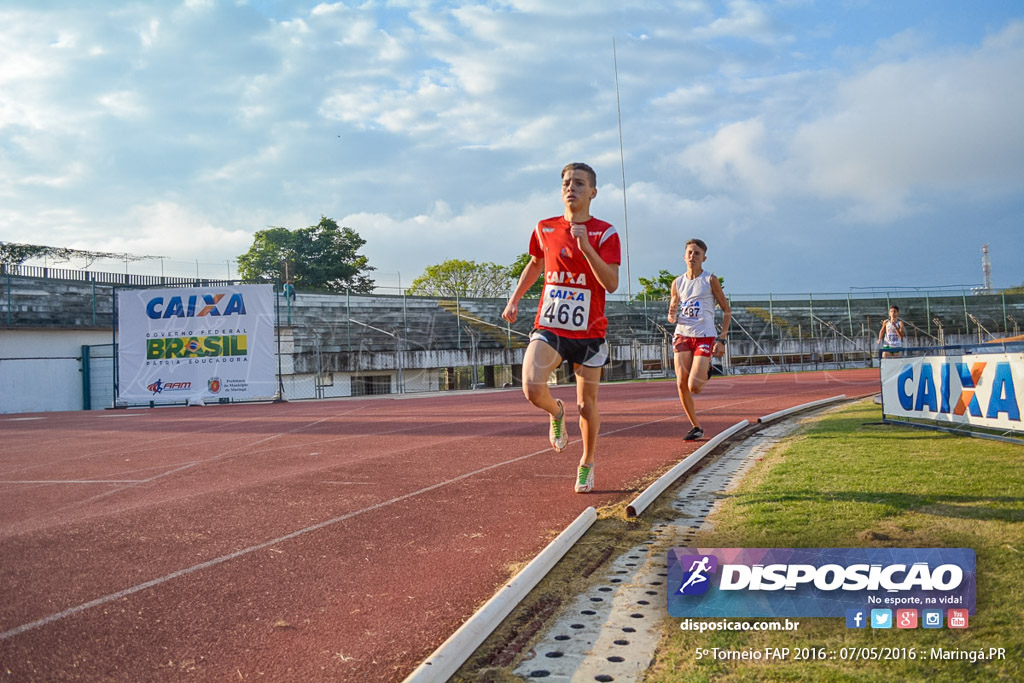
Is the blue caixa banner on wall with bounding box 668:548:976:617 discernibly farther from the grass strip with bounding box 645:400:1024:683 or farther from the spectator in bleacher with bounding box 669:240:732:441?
the spectator in bleacher with bounding box 669:240:732:441

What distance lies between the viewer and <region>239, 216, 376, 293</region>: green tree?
59.6 meters

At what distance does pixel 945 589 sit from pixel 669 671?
118cm

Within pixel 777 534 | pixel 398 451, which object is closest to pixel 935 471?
pixel 777 534

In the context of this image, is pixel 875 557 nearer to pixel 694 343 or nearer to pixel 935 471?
pixel 935 471

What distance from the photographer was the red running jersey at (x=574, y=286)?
443 cm

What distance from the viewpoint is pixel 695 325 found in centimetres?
710

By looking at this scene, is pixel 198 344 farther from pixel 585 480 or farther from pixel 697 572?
pixel 697 572

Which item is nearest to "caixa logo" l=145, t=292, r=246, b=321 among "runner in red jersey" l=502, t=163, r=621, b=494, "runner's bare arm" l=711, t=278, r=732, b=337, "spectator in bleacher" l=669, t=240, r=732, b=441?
"spectator in bleacher" l=669, t=240, r=732, b=441

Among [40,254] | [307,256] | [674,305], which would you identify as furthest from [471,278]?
[674,305]

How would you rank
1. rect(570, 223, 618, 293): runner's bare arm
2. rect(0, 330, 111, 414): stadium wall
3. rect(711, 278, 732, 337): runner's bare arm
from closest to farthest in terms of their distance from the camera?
rect(570, 223, 618, 293): runner's bare arm < rect(711, 278, 732, 337): runner's bare arm < rect(0, 330, 111, 414): stadium wall

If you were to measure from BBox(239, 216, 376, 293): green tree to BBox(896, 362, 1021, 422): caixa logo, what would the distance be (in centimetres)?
5480

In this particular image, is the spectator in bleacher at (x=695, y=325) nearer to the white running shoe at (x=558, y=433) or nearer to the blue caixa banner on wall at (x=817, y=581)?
the white running shoe at (x=558, y=433)

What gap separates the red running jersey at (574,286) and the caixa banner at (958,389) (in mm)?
3951

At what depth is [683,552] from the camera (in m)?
3.10
